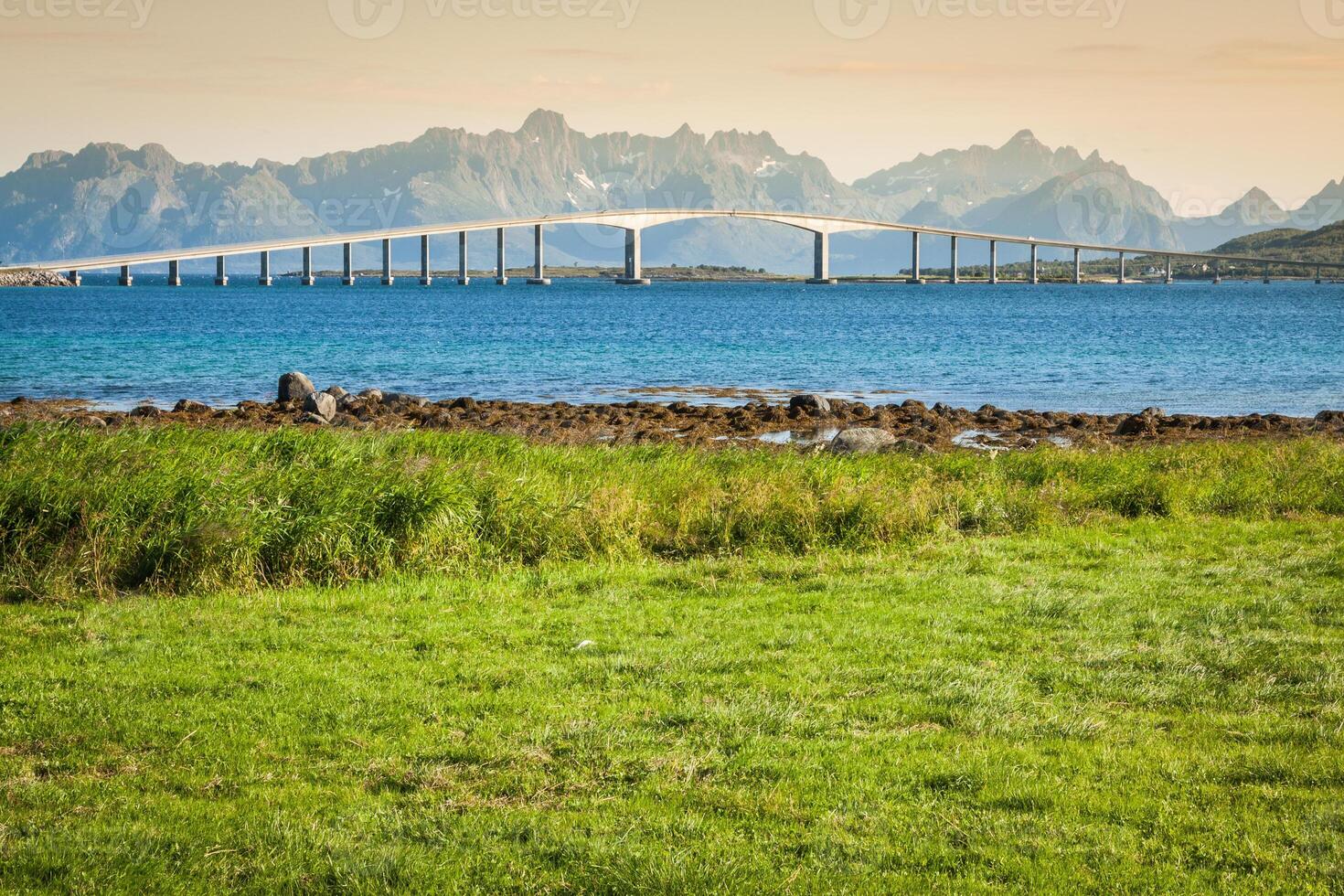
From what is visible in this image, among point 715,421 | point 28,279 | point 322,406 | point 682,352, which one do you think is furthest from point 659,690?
point 28,279

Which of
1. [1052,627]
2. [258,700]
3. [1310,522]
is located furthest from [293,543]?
[1310,522]

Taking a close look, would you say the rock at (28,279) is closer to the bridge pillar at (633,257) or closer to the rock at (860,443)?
the bridge pillar at (633,257)

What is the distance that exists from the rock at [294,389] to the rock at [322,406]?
1.93 meters

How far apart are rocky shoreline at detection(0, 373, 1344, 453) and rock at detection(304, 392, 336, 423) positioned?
41mm

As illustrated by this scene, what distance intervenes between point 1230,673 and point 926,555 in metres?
4.42

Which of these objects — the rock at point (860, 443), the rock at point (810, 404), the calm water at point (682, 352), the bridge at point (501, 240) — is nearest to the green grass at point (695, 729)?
the rock at point (860, 443)

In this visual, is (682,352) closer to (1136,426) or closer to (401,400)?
(401,400)

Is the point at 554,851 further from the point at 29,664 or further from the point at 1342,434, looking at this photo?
the point at 1342,434

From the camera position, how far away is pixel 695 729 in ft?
24.7

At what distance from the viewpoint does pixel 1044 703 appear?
26.6 ft

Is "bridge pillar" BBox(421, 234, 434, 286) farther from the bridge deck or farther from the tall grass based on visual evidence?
the tall grass

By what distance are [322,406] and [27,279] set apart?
511 feet

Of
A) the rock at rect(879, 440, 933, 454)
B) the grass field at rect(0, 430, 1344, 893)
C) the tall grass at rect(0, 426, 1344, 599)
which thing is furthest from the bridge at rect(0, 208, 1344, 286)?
the grass field at rect(0, 430, 1344, 893)

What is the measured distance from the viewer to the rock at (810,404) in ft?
107
